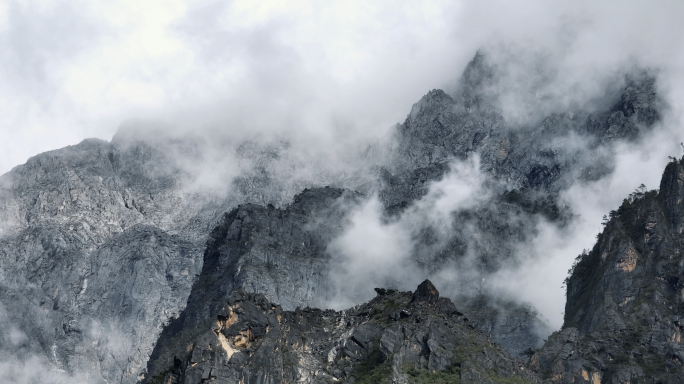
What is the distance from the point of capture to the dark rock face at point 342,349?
164000mm

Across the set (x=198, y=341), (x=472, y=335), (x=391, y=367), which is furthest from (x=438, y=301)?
(x=198, y=341)

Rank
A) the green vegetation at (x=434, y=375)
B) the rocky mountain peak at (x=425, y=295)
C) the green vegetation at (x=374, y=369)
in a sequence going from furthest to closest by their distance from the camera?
the rocky mountain peak at (x=425, y=295), the green vegetation at (x=374, y=369), the green vegetation at (x=434, y=375)

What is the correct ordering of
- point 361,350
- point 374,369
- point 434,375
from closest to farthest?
point 434,375
point 374,369
point 361,350

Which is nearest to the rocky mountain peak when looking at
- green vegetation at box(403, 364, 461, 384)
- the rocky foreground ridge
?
the rocky foreground ridge

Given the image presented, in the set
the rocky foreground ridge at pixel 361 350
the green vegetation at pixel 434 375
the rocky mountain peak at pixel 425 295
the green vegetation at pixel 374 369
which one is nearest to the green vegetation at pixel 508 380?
the rocky foreground ridge at pixel 361 350

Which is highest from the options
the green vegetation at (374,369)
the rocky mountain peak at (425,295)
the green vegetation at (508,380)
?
the rocky mountain peak at (425,295)

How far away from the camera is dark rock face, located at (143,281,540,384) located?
16400cm

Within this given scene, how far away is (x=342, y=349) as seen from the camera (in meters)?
176

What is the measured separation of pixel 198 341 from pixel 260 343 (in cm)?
795

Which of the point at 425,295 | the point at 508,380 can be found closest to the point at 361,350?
the point at 425,295

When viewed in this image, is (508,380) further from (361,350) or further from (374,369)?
(361,350)

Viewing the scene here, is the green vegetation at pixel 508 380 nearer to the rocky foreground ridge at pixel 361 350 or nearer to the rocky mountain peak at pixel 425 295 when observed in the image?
the rocky foreground ridge at pixel 361 350

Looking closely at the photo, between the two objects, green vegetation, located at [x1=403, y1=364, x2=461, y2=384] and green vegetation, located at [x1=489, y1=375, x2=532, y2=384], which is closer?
green vegetation, located at [x1=403, y1=364, x2=461, y2=384]

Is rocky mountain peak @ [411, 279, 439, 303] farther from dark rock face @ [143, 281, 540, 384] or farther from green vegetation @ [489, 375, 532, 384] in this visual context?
green vegetation @ [489, 375, 532, 384]
